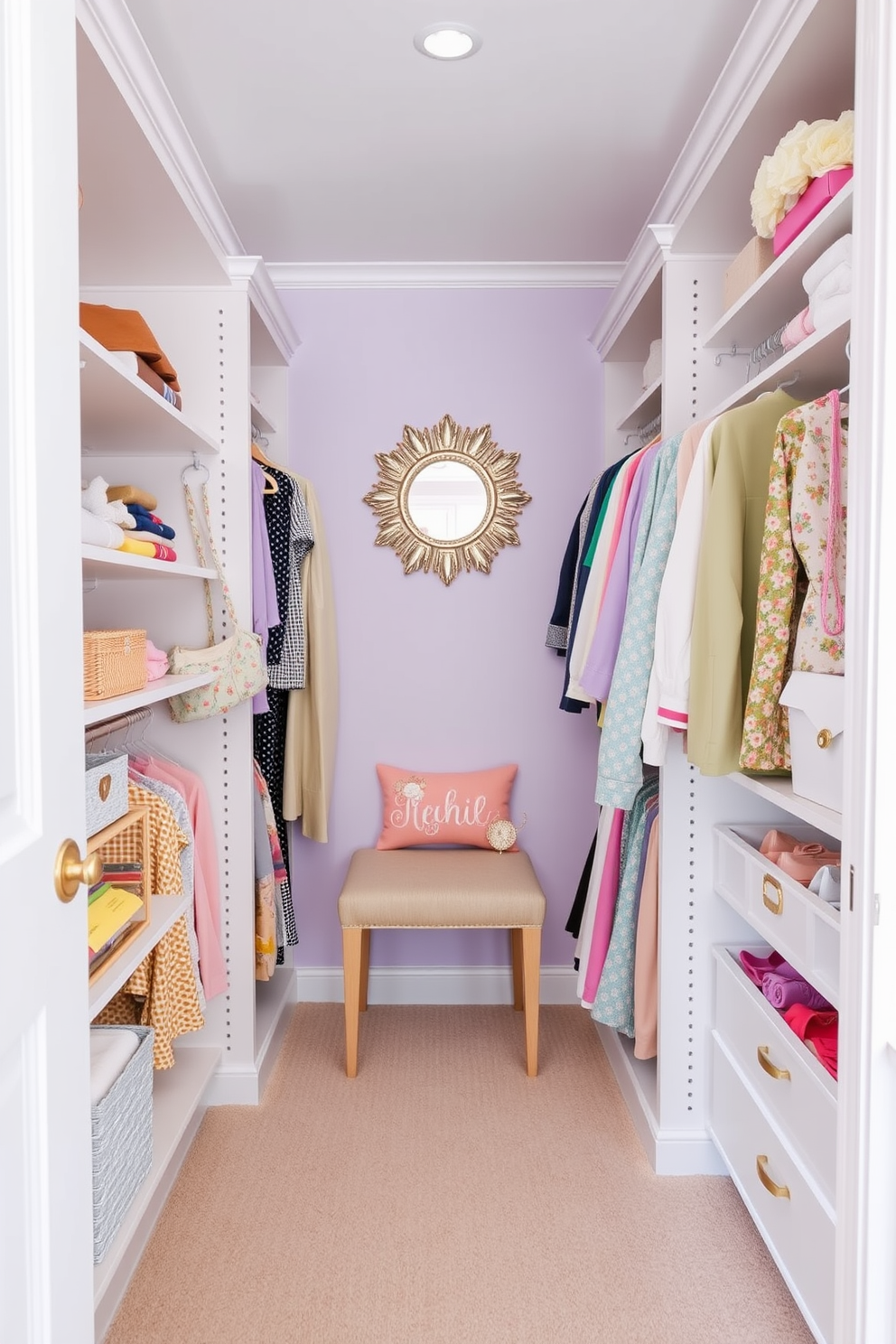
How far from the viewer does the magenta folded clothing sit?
172cm

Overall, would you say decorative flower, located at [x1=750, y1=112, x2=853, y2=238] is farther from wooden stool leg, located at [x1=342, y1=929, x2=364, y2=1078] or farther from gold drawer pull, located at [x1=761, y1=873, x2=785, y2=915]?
wooden stool leg, located at [x1=342, y1=929, x2=364, y2=1078]

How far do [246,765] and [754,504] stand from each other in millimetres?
1375

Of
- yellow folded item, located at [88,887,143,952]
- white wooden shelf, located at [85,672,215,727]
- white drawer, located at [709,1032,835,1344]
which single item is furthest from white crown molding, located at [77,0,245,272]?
white drawer, located at [709,1032,835,1344]

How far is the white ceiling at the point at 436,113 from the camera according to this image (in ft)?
5.76

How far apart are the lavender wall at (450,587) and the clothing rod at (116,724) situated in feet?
3.06

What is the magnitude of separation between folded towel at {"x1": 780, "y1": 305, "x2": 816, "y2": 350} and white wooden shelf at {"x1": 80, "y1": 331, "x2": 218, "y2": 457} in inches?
44.6

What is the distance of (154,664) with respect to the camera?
76.2 inches

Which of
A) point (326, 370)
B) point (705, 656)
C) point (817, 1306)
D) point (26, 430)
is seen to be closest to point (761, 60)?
point (705, 656)

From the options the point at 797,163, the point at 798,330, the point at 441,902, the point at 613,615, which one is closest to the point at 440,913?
the point at 441,902

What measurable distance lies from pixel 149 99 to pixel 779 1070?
79.9 inches

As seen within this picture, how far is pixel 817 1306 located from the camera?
4.86 ft

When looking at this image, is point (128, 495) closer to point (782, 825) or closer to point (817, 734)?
point (817, 734)

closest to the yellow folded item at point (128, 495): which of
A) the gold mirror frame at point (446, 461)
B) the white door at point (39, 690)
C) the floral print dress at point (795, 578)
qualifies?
the white door at point (39, 690)

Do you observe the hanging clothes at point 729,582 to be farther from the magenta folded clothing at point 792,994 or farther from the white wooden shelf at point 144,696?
the white wooden shelf at point 144,696
